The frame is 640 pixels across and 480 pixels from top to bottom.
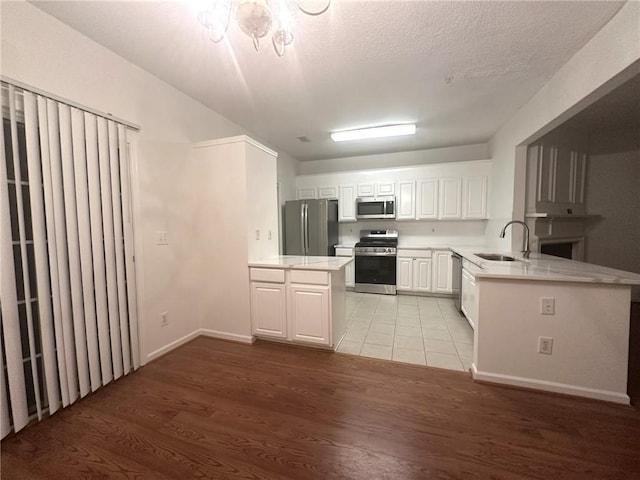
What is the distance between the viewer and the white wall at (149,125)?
5.36ft

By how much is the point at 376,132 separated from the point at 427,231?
7.33 feet

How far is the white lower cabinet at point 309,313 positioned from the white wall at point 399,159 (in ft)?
11.3

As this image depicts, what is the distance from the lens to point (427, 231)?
483 centimetres

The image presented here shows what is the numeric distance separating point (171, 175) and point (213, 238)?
2.55ft

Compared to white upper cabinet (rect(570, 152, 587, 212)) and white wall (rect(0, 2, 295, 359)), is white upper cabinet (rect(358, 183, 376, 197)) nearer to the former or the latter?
white wall (rect(0, 2, 295, 359))

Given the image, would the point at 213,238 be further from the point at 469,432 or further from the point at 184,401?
the point at 469,432

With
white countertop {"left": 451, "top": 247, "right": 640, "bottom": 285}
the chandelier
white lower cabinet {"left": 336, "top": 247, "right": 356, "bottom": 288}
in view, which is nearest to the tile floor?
white lower cabinet {"left": 336, "top": 247, "right": 356, "bottom": 288}

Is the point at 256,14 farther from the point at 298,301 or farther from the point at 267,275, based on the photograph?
the point at 298,301

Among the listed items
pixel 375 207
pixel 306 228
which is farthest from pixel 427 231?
pixel 306 228

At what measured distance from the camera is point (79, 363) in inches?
71.3

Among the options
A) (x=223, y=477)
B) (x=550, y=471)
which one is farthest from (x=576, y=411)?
(x=223, y=477)

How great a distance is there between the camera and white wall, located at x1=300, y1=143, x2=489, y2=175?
4.56m

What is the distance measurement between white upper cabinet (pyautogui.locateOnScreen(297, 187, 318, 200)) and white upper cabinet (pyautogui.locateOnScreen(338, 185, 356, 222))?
538 mm

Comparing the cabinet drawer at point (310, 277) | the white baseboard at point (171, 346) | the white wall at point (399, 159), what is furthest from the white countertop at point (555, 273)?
the white baseboard at point (171, 346)
